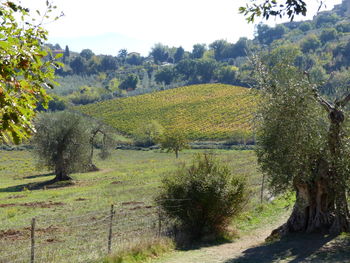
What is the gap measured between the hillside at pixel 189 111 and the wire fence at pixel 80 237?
6388 centimetres

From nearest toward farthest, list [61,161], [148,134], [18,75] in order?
[18,75] → [61,161] → [148,134]

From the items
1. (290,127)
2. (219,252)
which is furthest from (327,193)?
(219,252)

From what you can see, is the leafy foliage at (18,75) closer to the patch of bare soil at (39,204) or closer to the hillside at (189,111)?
the patch of bare soil at (39,204)

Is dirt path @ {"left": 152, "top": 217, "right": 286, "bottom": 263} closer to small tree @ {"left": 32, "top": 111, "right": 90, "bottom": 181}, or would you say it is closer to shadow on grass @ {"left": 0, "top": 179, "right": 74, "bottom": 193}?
shadow on grass @ {"left": 0, "top": 179, "right": 74, "bottom": 193}

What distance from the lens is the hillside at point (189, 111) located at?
98688 mm

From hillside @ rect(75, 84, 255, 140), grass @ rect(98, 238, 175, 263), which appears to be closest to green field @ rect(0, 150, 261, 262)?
grass @ rect(98, 238, 175, 263)

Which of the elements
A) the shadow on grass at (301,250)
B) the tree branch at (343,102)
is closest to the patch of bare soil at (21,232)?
the shadow on grass at (301,250)

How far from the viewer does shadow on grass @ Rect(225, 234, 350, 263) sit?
1187cm

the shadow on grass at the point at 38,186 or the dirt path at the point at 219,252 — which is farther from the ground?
the dirt path at the point at 219,252

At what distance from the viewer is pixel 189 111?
11925 centimetres

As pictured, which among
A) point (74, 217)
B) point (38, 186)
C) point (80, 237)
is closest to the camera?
point (74, 217)

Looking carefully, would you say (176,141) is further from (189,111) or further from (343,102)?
(343,102)

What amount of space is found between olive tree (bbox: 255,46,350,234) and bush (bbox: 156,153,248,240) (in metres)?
1.68

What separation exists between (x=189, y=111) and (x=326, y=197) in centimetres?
10549
